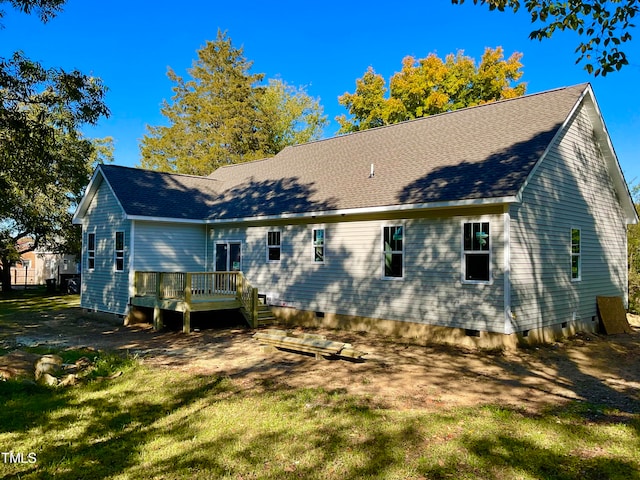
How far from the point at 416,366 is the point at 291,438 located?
4.51m

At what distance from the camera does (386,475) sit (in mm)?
4832

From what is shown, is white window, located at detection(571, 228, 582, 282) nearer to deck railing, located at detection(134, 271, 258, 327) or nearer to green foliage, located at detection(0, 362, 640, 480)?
green foliage, located at detection(0, 362, 640, 480)

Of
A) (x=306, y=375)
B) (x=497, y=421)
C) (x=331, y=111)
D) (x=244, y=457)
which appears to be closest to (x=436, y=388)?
(x=497, y=421)

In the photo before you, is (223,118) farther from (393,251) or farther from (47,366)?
(47,366)

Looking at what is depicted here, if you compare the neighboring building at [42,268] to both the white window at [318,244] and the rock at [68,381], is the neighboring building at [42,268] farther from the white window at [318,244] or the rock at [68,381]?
the rock at [68,381]

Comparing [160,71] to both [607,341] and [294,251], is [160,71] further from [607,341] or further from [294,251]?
[607,341]

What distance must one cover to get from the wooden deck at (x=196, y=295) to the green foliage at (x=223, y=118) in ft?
76.5

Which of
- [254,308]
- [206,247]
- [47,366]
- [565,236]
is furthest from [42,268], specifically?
[565,236]

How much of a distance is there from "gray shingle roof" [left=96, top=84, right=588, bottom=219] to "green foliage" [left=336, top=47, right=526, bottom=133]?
13.7m

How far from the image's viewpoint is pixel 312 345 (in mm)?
9922

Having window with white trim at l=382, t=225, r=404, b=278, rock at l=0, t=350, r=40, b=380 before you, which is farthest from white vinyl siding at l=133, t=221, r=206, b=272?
window with white trim at l=382, t=225, r=404, b=278

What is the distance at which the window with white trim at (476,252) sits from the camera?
1129cm

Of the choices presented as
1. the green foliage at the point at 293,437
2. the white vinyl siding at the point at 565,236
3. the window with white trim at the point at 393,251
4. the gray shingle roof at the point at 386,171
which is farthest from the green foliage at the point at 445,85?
the green foliage at the point at 293,437

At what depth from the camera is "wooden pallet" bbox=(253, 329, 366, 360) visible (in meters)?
9.51
